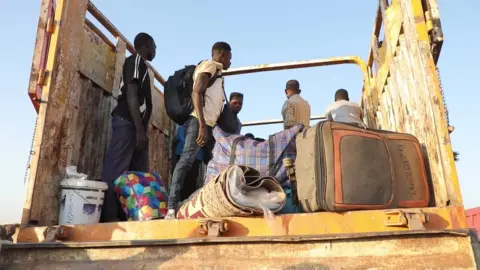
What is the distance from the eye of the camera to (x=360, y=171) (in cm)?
175

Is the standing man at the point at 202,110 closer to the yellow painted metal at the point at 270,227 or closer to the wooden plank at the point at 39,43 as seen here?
the yellow painted metal at the point at 270,227

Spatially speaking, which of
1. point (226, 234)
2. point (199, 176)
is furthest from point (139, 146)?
point (226, 234)

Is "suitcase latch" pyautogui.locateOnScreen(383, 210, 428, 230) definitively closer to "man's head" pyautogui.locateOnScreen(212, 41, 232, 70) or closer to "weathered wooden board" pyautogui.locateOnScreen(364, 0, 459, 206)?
"weathered wooden board" pyautogui.locateOnScreen(364, 0, 459, 206)

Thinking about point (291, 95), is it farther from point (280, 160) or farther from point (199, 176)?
point (280, 160)

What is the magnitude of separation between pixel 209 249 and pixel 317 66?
8.85 ft

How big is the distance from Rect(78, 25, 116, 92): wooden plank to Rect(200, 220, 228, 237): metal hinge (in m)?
1.50

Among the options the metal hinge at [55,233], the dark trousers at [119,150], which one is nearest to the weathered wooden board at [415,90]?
the metal hinge at [55,233]

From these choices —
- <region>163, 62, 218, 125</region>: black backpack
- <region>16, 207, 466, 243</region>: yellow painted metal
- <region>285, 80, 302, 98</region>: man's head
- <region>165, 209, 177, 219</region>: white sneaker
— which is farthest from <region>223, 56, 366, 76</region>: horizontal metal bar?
<region>16, 207, 466, 243</region>: yellow painted metal

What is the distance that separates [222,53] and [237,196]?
5.25 ft

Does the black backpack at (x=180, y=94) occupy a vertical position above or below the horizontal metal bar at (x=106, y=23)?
below

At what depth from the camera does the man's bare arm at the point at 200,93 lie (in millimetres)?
2689

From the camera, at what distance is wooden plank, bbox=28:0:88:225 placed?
213 cm

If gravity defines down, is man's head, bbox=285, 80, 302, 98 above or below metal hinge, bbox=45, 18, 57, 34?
above

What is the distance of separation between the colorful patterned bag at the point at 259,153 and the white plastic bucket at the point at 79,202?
2.24 feet
